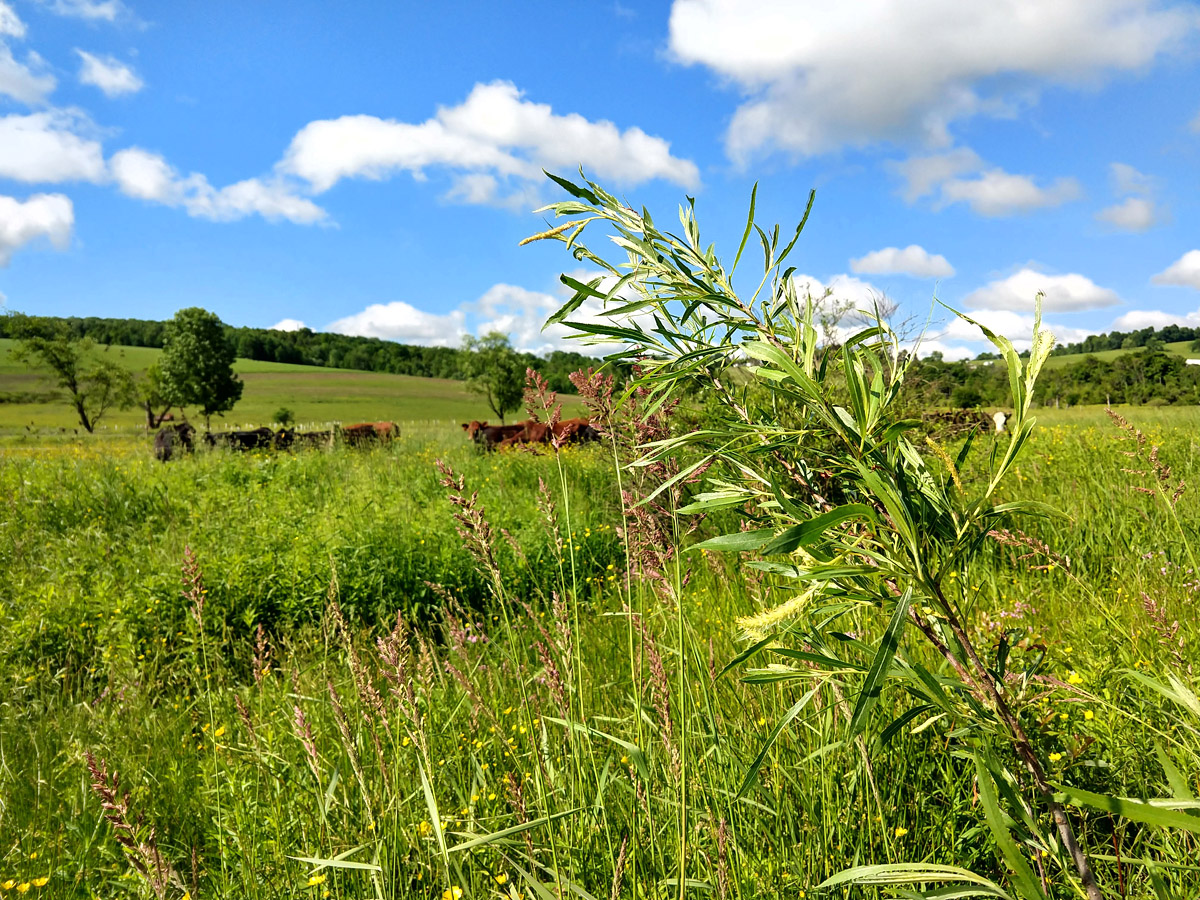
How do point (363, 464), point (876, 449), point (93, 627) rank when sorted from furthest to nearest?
point (363, 464) < point (93, 627) < point (876, 449)

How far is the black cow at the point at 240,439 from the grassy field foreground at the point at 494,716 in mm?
7316

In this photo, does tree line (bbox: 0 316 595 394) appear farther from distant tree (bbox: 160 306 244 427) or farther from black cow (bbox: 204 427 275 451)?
black cow (bbox: 204 427 275 451)

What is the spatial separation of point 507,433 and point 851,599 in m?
15.7

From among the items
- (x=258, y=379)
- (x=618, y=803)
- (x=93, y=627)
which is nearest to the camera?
(x=618, y=803)

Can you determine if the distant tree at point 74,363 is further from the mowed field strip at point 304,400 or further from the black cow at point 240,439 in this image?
the black cow at point 240,439

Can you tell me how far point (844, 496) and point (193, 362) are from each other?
5642cm

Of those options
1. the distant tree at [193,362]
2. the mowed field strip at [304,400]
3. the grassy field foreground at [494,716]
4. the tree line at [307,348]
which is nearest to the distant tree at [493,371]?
the mowed field strip at [304,400]

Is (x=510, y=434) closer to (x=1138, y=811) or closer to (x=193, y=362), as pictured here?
(x=1138, y=811)

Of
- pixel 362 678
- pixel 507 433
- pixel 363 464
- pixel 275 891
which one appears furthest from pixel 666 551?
pixel 507 433

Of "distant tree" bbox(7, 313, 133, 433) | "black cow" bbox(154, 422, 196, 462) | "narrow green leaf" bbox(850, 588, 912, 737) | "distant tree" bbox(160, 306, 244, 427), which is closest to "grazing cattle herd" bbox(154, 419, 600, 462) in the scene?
"black cow" bbox(154, 422, 196, 462)

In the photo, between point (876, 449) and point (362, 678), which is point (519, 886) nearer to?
point (362, 678)

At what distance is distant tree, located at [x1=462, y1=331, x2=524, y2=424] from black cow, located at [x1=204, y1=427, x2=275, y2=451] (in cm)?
3823

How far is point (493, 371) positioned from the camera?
54094mm

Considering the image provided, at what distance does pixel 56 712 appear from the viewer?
3895 millimetres
